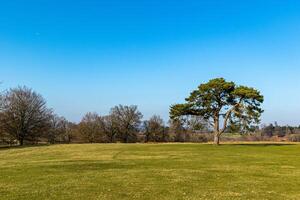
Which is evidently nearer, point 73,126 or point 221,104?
point 221,104

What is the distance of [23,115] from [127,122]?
103ft

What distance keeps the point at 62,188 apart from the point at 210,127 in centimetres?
4239

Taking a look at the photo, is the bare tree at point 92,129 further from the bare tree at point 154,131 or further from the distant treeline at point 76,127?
the bare tree at point 154,131

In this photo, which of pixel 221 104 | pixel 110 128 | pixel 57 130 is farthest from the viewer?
pixel 110 128

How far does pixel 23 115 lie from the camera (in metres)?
58.5

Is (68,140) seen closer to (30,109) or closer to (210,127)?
(30,109)

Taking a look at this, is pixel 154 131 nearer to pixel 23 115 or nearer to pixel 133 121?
pixel 133 121

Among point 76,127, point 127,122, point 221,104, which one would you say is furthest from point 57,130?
point 221,104

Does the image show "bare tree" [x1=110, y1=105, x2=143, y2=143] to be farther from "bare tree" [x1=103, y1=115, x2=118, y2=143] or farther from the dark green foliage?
the dark green foliage

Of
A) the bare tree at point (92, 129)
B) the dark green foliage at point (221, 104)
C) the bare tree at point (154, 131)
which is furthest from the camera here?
the bare tree at point (154, 131)

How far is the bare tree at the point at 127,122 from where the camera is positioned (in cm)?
8294

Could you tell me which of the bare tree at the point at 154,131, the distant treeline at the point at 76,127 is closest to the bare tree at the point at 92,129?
the distant treeline at the point at 76,127

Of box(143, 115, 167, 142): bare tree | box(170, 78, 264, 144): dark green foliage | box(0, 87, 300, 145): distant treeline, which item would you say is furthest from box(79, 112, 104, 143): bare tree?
box(170, 78, 264, 144): dark green foliage

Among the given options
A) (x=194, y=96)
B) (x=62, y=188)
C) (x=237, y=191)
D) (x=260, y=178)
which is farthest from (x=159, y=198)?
(x=194, y=96)
